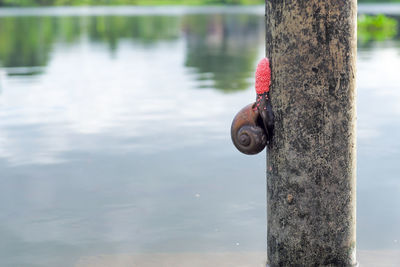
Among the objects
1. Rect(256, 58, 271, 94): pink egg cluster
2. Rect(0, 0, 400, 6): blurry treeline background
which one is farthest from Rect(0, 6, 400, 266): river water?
Rect(0, 0, 400, 6): blurry treeline background

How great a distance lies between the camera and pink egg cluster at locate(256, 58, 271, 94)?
2801mm

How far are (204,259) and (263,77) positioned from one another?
1.67 m

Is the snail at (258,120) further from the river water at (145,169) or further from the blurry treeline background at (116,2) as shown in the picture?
the blurry treeline background at (116,2)

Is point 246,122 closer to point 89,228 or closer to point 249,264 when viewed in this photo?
point 249,264

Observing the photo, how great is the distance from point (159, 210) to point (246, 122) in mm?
2410

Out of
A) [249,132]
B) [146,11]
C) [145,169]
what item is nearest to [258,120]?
[249,132]

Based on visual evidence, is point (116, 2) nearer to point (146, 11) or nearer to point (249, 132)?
point (146, 11)

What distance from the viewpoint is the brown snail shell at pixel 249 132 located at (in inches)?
113

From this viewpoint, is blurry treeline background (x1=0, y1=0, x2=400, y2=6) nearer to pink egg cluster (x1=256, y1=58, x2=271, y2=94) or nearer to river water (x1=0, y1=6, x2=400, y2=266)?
river water (x1=0, y1=6, x2=400, y2=266)

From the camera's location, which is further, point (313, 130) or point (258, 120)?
point (258, 120)

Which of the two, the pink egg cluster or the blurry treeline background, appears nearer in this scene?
the pink egg cluster

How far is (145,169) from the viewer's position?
6.52m

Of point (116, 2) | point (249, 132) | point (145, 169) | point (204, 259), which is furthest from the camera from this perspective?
point (116, 2)

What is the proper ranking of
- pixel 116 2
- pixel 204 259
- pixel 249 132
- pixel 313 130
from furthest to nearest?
1. pixel 116 2
2. pixel 204 259
3. pixel 249 132
4. pixel 313 130
